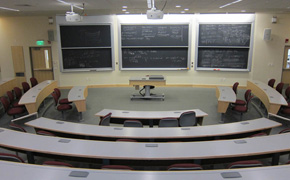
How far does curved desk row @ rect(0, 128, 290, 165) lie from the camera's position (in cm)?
319

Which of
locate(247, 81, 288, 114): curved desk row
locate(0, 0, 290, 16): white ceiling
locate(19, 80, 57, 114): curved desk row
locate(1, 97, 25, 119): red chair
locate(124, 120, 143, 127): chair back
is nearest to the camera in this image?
locate(124, 120, 143, 127): chair back

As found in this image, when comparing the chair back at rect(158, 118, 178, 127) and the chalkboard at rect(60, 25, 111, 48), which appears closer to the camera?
the chair back at rect(158, 118, 178, 127)

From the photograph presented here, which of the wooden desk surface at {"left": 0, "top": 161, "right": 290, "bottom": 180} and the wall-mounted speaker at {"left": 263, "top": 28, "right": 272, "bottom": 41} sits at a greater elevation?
the wall-mounted speaker at {"left": 263, "top": 28, "right": 272, "bottom": 41}

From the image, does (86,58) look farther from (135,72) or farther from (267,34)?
(267,34)

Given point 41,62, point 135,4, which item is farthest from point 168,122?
point 41,62

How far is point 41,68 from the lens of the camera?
36.7ft

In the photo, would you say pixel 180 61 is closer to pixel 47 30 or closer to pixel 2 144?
pixel 47 30

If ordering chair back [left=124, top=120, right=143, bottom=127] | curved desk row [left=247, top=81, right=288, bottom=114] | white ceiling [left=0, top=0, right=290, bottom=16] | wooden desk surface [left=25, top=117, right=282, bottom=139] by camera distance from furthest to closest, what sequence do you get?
1. white ceiling [left=0, top=0, right=290, bottom=16]
2. curved desk row [left=247, top=81, right=288, bottom=114]
3. chair back [left=124, top=120, right=143, bottom=127]
4. wooden desk surface [left=25, top=117, right=282, bottom=139]

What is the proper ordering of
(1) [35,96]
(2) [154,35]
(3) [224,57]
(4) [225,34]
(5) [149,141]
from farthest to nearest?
(3) [224,57], (2) [154,35], (4) [225,34], (1) [35,96], (5) [149,141]

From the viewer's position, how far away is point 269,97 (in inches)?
260

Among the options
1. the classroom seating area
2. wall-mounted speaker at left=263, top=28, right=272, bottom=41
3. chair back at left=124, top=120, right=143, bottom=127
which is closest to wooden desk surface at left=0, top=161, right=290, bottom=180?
the classroom seating area

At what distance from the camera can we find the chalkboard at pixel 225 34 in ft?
33.6

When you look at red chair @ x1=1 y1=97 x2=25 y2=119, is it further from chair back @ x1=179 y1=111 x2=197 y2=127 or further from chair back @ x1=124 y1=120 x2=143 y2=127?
chair back @ x1=179 y1=111 x2=197 y2=127

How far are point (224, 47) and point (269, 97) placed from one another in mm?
4354
